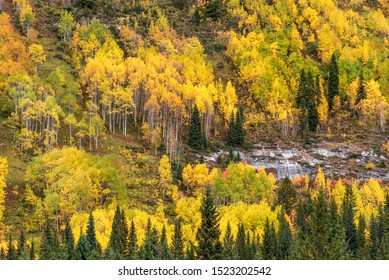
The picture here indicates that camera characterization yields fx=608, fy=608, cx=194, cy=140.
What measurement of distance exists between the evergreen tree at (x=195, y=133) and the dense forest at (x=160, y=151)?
0.98 ft

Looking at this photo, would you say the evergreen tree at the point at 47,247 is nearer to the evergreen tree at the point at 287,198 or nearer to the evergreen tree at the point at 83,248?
the evergreen tree at the point at 83,248

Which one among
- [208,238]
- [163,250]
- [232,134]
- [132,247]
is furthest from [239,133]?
[208,238]

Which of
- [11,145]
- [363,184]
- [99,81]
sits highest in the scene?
[99,81]

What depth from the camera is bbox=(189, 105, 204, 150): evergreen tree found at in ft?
537

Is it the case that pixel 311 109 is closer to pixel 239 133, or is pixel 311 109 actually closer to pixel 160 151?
pixel 239 133

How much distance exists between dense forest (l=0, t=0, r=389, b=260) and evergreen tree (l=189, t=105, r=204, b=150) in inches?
11.8

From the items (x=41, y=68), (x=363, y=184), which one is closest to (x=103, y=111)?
(x=41, y=68)

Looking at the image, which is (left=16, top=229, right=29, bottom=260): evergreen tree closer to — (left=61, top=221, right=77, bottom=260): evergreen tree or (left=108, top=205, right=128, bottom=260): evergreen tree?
(left=61, top=221, right=77, bottom=260): evergreen tree

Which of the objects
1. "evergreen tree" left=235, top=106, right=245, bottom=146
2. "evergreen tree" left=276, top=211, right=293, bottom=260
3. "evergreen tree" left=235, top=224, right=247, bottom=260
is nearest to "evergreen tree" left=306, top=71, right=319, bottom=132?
"evergreen tree" left=235, top=106, right=245, bottom=146

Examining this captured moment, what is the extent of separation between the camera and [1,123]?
13888 centimetres

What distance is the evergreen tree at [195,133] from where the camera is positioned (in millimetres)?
163750

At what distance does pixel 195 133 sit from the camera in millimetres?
164625
